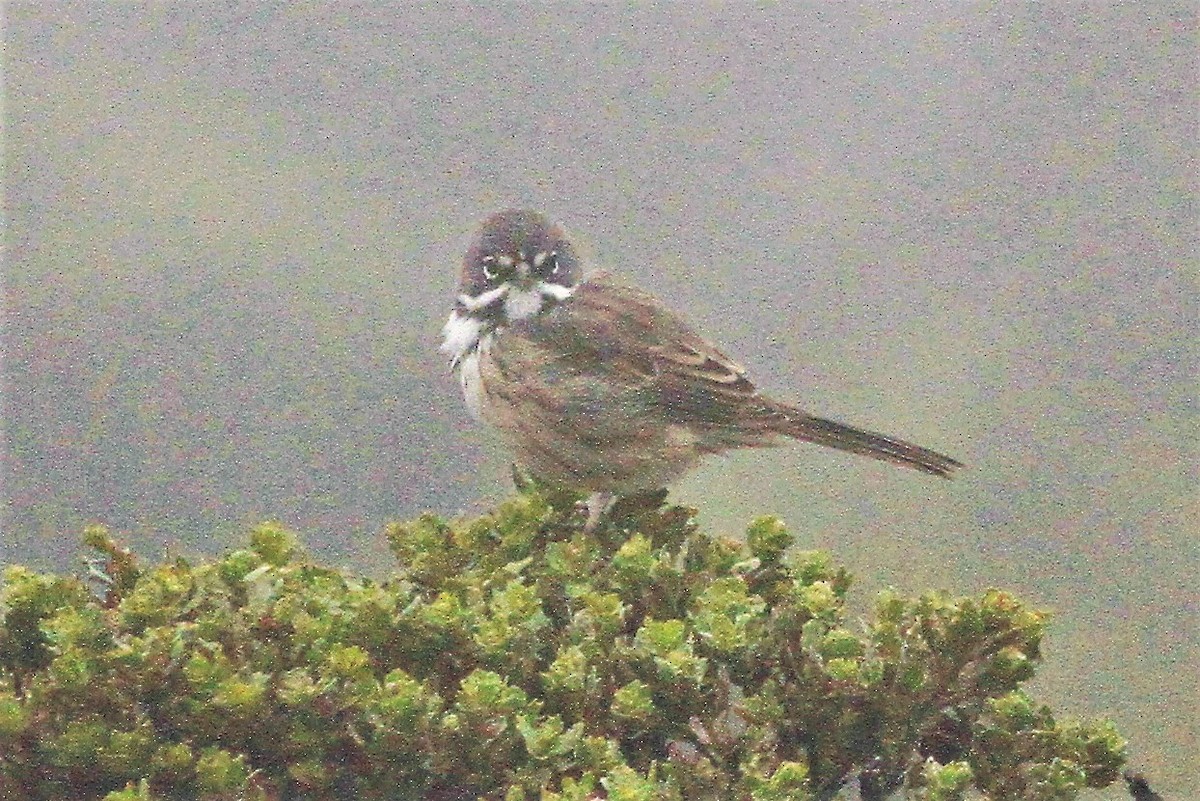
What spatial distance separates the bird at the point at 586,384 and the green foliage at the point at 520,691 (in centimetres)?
124

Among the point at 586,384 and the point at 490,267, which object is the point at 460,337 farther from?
the point at 586,384

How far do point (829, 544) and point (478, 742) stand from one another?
11.3 ft

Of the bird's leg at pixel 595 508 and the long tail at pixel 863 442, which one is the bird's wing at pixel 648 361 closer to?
the long tail at pixel 863 442

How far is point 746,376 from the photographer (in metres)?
4.38

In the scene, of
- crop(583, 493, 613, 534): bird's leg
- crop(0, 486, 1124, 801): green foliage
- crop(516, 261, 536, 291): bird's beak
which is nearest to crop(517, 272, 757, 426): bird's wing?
crop(516, 261, 536, 291): bird's beak

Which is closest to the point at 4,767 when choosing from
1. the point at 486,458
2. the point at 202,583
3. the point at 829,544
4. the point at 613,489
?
the point at 202,583

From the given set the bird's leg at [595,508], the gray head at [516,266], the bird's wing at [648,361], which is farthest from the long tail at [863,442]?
the gray head at [516,266]

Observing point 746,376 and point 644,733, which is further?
point 746,376

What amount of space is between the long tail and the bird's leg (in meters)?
0.56

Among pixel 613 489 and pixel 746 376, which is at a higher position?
pixel 746 376

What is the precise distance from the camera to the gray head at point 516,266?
4.29 m

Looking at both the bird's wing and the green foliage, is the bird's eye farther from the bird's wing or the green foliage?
the green foliage

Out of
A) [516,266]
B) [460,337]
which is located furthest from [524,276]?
[460,337]

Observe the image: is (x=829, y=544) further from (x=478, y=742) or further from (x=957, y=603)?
(x=478, y=742)
